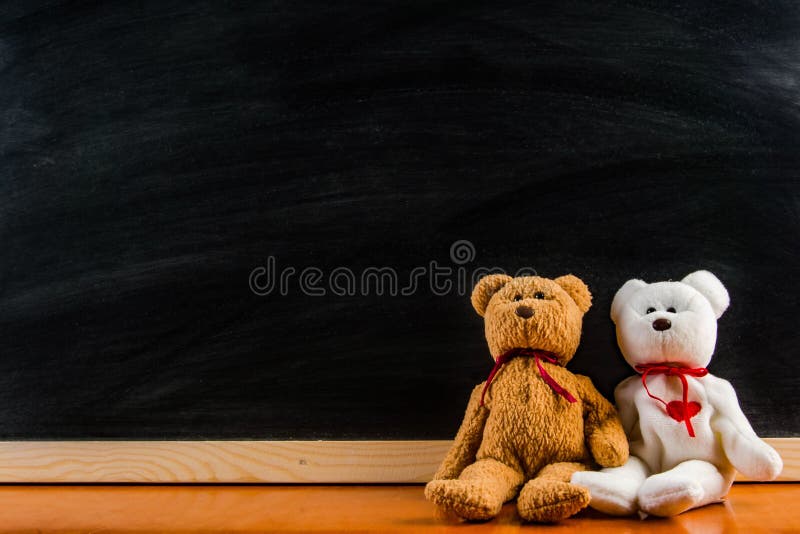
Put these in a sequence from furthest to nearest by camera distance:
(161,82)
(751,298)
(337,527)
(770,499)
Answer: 1. (161,82)
2. (751,298)
3. (770,499)
4. (337,527)

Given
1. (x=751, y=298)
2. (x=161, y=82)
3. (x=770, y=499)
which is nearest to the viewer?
(x=770, y=499)

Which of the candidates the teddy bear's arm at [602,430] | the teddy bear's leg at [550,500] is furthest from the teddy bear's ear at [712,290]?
the teddy bear's leg at [550,500]

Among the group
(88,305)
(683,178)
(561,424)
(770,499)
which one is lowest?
(770,499)

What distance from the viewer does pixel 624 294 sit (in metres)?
1.04

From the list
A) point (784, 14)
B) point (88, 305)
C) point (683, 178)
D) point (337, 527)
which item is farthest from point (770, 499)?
point (88, 305)

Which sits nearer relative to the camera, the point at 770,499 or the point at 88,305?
the point at 770,499

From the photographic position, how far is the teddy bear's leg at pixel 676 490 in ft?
2.74

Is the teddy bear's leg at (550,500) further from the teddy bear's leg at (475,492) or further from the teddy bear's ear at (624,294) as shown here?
the teddy bear's ear at (624,294)

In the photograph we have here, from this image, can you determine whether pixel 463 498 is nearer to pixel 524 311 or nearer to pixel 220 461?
pixel 524 311

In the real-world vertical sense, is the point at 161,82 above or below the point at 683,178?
above

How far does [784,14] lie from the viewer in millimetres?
1185

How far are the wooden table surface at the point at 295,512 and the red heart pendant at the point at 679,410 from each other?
0.13m

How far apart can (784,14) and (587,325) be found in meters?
0.65

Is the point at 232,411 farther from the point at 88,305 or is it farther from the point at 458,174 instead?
the point at 458,174
